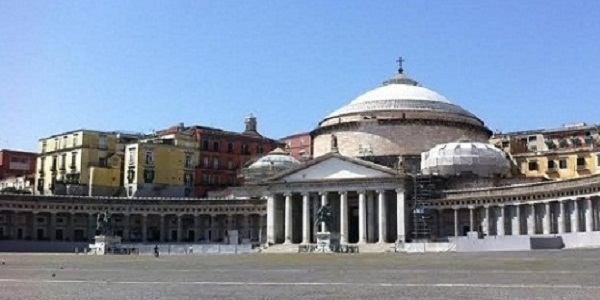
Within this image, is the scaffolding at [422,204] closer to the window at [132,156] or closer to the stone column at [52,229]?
the window at [132,156]

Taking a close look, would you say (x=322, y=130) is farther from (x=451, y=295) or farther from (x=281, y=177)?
(x=451, y=295)

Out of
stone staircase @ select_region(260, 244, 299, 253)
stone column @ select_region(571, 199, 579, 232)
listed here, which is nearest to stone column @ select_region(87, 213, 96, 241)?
stone staircase @ select_region(260, 244, 299, 253)

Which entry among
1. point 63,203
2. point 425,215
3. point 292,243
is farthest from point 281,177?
point 63,203

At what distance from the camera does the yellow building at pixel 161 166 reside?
12194 cm

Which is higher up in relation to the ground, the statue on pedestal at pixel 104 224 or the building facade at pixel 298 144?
the building facade at pixel 298 144

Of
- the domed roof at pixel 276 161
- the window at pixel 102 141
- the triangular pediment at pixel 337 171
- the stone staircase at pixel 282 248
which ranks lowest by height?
the stone staircase at pixel 282 248

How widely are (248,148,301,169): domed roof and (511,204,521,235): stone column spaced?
107 ft

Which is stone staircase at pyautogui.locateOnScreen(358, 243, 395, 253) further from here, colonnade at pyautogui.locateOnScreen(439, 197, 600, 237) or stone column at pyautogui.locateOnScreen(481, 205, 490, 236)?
stone column at pyautogui.locateOnScreen(481, 205, 490, 236)

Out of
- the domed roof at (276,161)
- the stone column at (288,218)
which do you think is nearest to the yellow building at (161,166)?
the domed roof at (276,161)

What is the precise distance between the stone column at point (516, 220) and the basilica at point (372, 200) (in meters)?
0.12

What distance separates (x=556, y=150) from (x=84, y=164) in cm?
6453

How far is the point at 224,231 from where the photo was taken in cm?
12056

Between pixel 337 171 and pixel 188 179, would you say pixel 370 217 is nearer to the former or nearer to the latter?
pixel 337 171

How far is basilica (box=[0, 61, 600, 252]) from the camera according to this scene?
97.6 meters
